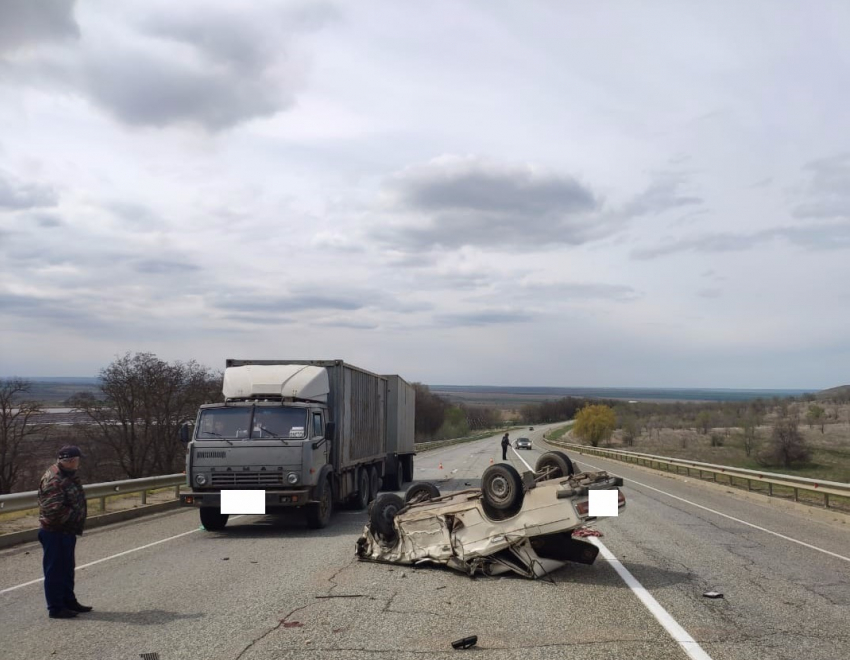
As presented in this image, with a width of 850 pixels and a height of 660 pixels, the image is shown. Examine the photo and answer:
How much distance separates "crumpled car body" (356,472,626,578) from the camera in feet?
26.6

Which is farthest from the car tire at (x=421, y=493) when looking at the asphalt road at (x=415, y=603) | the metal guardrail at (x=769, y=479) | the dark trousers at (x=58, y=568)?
the metal guardrail at (x=769, y=479)

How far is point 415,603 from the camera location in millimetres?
7301

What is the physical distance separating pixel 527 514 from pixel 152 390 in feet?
111

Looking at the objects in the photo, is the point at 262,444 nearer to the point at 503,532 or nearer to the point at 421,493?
the point at 421,493

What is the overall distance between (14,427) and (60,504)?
3097cm

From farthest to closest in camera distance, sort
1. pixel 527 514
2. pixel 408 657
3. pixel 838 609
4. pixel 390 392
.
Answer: pixel 390 392, pixel 527 514, pixel 838 609, pixel 408 657

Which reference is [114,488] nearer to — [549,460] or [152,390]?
[549,460]

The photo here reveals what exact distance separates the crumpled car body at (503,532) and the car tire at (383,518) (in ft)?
0.09

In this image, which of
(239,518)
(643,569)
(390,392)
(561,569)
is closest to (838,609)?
(643,569)

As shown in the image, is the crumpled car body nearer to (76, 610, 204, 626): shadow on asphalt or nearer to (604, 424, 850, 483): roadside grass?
(76, 610, 204, 626): shadow on asphalt

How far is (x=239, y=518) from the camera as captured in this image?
50.5ft

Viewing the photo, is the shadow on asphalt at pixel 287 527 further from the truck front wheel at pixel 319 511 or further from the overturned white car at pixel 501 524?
the overturned white car at pixel 501 524

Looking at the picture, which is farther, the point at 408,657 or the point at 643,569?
the point at 643,569

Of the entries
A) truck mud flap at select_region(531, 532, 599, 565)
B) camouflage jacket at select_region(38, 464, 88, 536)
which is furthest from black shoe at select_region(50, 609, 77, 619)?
truck mud flap at select_region(531, 532, 599, 565)
